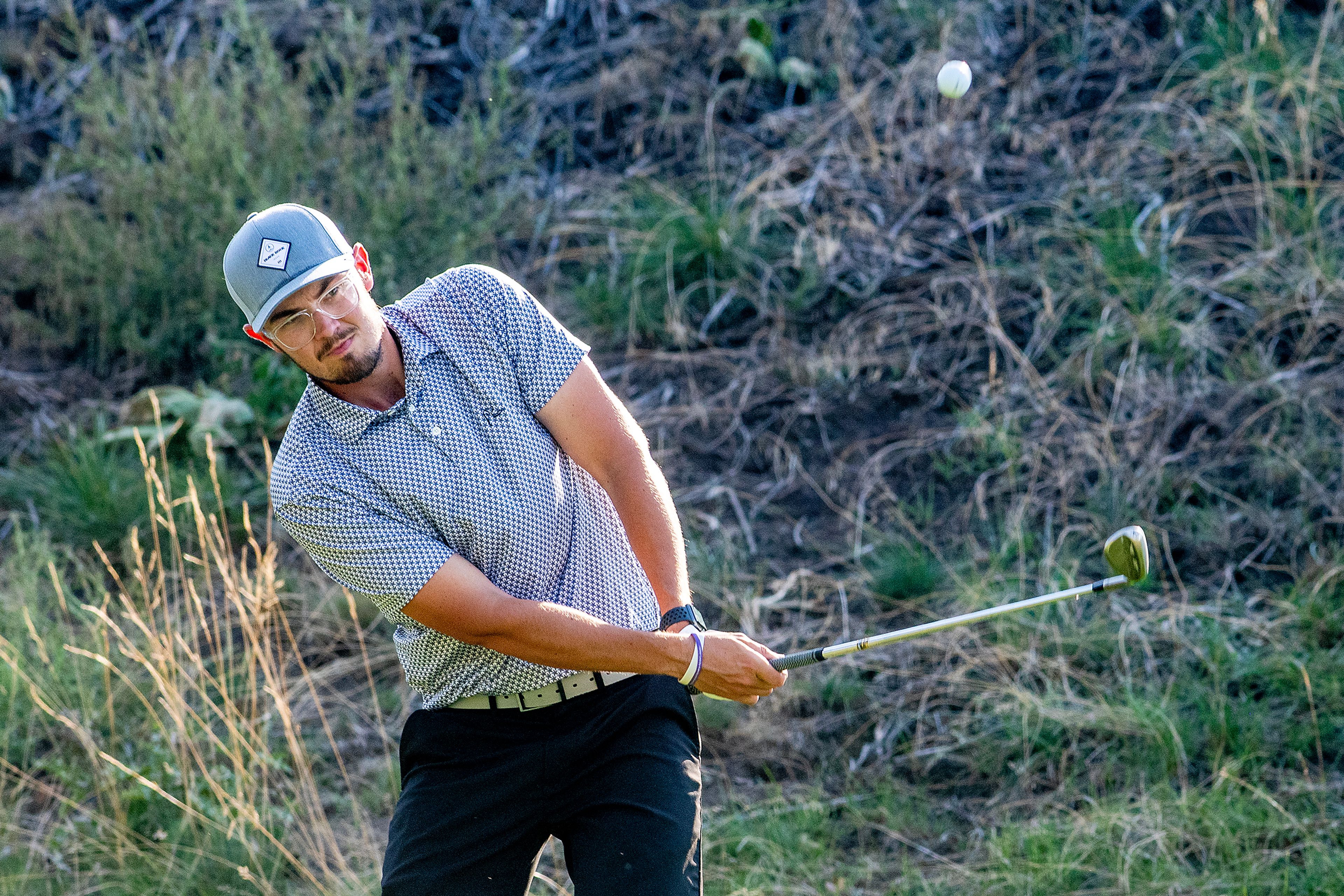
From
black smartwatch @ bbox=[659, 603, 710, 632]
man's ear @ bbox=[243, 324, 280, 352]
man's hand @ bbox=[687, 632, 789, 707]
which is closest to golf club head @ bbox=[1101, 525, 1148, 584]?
man's hand @ bbox=[687, 632, 789, 707]

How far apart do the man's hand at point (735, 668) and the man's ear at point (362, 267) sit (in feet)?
3.67

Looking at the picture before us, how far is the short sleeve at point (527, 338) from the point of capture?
329 centimetres

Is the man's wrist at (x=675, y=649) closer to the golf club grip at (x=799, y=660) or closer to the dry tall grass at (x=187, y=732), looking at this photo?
the golf club grip at (x=799, y=660)

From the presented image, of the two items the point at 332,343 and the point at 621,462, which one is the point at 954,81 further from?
the point at 332,343

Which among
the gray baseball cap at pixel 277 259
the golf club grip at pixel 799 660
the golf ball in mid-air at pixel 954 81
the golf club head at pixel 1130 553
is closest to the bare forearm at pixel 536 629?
the golf club grip at pixel 799 660

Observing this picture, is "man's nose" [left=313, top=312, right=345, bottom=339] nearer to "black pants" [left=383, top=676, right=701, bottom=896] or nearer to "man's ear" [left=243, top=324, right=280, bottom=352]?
"man's ear" [left=243, top=324, right=280, bottom=352]

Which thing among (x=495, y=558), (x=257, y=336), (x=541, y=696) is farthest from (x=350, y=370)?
(x=541, y=696)

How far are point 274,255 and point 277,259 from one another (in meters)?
0.01

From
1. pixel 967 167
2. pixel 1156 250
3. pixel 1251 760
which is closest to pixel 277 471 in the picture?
pixel 1251 760

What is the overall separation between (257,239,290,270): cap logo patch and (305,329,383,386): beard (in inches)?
8.2

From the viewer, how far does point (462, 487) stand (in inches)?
125

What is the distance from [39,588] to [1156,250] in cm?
485

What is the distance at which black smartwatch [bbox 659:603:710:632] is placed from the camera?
320 centimetres

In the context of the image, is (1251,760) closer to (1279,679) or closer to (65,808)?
(1279,679)
